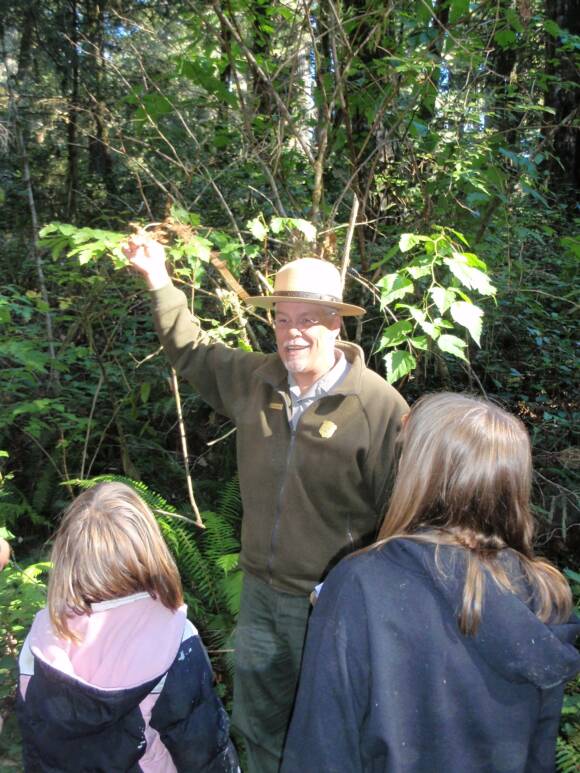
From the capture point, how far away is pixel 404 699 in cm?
140

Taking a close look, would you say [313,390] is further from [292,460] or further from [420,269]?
[420,269]

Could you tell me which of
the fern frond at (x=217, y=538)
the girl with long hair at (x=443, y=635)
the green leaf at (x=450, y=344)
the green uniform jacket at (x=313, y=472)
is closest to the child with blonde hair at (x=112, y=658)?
the girl with long hair at (x=443, y=635)

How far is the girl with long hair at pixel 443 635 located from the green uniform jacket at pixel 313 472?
3.67 ft

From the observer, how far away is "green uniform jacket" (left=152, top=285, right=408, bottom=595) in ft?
8.63

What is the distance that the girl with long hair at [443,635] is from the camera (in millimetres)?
1382

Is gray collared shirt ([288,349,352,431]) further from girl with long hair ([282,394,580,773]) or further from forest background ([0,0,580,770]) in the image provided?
girl with long hair ([282,394,580,773])

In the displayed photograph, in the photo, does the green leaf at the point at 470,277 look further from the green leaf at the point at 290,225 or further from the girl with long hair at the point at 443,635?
the girl with long hair at the point at 443,635

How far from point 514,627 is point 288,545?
4.65 ft

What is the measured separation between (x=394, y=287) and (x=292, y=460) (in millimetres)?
839

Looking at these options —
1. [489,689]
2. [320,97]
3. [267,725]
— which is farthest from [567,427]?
[489,689]

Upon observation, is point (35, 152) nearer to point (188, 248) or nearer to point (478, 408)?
point (188, 248)

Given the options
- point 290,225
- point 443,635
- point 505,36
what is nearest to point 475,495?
point 443,635

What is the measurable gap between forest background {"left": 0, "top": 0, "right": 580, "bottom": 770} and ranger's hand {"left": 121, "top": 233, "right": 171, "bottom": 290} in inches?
3.4

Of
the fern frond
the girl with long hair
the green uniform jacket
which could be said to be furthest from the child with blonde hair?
the fern frond
